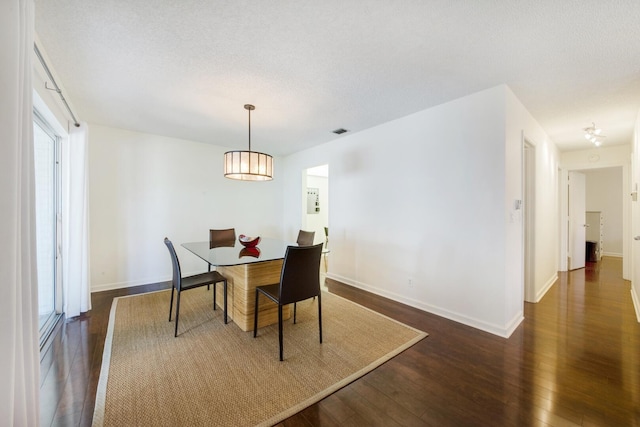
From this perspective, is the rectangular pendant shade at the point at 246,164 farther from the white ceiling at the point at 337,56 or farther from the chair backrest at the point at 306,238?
the chair backrest at the point at 306,238

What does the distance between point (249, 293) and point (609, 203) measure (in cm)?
976

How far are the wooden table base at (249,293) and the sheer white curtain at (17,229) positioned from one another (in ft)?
4.91

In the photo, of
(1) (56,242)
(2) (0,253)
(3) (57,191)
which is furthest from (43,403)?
(3) (57,191)

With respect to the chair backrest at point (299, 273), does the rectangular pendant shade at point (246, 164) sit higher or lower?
higher

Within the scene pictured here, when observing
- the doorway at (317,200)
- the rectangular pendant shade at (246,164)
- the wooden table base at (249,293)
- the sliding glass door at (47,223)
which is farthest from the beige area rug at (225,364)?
the doorway at (317,200)

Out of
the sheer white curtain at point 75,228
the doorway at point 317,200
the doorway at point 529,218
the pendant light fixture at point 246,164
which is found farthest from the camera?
the doorway at point 317,200

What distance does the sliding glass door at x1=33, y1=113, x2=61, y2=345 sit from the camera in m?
2.56

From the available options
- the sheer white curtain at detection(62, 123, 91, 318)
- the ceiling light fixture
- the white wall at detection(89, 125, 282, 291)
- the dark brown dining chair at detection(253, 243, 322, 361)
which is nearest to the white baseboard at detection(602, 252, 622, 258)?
the ceiling light fixture

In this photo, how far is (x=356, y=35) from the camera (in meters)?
1.80

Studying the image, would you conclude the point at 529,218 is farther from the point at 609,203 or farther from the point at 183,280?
the point at 609,203

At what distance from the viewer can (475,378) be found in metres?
1.85

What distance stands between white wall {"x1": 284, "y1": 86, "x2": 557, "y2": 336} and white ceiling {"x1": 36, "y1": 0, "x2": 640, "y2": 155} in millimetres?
332

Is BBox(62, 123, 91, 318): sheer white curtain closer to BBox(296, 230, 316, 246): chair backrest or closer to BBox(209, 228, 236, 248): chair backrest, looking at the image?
BBox(209, 228, 236, 248): chair backrest

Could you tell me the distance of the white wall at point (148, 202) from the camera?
3777 mm
